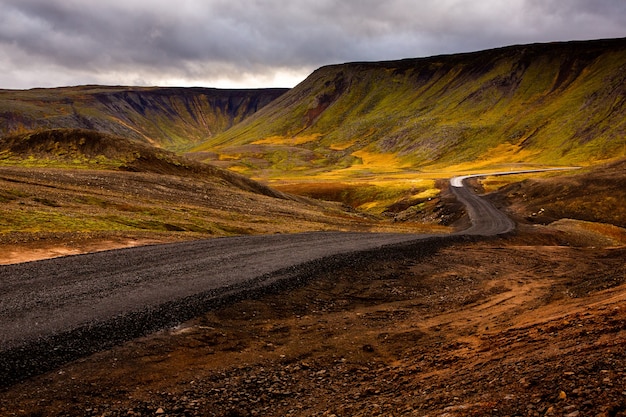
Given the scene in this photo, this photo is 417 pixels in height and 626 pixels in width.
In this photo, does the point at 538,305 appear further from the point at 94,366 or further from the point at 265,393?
the point at 94,366

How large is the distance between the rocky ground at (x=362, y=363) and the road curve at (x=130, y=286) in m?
0.73

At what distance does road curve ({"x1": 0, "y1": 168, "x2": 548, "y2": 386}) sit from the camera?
9781 mm

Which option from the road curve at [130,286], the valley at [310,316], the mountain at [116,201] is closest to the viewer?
the valley at [310,316]

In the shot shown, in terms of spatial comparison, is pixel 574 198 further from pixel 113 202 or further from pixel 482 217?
pixel 113 202

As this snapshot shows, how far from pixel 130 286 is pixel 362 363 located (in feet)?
26.0

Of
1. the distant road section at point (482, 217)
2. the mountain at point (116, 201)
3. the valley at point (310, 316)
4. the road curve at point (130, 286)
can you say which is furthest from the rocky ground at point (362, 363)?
the distant road section at point (482, 217)

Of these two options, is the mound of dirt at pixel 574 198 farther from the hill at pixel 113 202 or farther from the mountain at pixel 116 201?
the mountain at pixel 116 201

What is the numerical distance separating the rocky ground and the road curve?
2.39ft

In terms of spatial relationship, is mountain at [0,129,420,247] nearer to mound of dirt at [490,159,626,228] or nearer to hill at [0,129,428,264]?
A: hill at [0,129,428,264]

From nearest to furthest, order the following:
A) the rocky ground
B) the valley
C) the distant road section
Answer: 1. the rocky ground
2. the valley
3. the distant road section

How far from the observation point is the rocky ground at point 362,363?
688 centimetres

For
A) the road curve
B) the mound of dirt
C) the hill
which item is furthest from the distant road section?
the road curve

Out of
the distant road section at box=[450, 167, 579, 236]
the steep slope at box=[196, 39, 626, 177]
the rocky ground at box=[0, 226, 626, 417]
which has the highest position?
the steep slope at box=[196, 39, 626, 177]

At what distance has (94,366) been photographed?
29.1 ft
